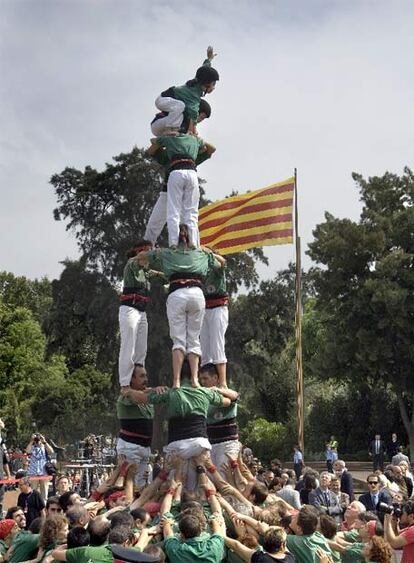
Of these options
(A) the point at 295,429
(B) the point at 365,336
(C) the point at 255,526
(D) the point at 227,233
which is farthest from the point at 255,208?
(A) the point at 295,429

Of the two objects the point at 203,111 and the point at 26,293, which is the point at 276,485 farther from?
the point at 26,293

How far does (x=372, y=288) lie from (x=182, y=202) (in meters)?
22.3

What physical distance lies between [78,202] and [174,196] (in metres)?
26.0

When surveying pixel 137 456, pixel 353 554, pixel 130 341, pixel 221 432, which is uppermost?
pixel 130 341

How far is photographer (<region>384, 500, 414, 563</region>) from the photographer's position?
8352 millimetres

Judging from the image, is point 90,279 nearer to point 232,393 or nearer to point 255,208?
point 255,208

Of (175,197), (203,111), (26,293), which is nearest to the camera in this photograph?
(175,197)

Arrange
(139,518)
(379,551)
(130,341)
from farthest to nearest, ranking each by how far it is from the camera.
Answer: (130,341), (139,518), (379,551)

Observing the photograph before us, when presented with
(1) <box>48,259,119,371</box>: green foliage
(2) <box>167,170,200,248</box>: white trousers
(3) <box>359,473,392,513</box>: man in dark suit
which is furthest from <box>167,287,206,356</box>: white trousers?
(1) <box>48,259,119,371</box>: green foliage

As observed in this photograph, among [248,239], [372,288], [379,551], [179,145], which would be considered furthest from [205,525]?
[372,288]

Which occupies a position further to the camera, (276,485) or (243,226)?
(243,226)

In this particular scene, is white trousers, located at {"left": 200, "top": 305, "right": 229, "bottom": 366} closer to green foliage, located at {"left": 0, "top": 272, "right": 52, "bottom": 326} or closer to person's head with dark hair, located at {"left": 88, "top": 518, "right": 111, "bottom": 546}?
person's head with dark hair, located at {"left": 88, "top": 518, "right": 111, "bottom": 546}

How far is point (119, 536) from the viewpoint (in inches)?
292

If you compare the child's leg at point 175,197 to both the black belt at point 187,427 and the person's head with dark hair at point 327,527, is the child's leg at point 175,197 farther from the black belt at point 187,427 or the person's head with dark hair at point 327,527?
the person's head with dark hair at point 327,527
